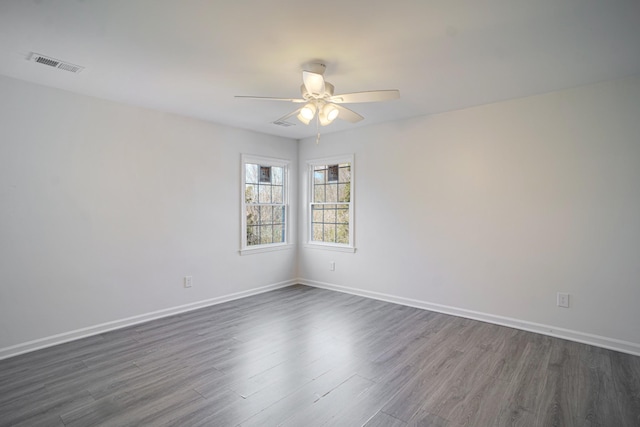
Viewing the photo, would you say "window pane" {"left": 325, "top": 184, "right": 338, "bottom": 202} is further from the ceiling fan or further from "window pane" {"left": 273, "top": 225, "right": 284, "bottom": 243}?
the ceiling fan

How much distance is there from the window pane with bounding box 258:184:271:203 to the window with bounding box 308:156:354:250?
74 centimetres

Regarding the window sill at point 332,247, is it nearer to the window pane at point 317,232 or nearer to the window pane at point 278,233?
the window pane at point 317,232

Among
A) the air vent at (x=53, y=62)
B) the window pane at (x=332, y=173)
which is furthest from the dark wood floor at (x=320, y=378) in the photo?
the air vent at (x=53, y=62)

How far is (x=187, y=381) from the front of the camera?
2.54m

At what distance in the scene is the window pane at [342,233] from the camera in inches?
208

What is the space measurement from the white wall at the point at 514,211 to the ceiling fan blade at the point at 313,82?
7.18ft

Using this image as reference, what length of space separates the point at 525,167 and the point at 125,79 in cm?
417

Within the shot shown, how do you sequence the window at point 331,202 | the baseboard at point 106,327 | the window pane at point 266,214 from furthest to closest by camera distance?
the window pane at point 266,214 → the window at point 331,202 → the baseboard at point 106,327

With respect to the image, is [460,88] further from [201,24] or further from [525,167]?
[201,24]

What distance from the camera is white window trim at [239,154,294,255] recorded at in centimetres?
493

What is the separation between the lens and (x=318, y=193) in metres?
5.62

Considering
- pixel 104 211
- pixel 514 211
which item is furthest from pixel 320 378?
pixel 104 211

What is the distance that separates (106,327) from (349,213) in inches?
135

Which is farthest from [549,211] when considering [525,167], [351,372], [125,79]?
[125,79]
